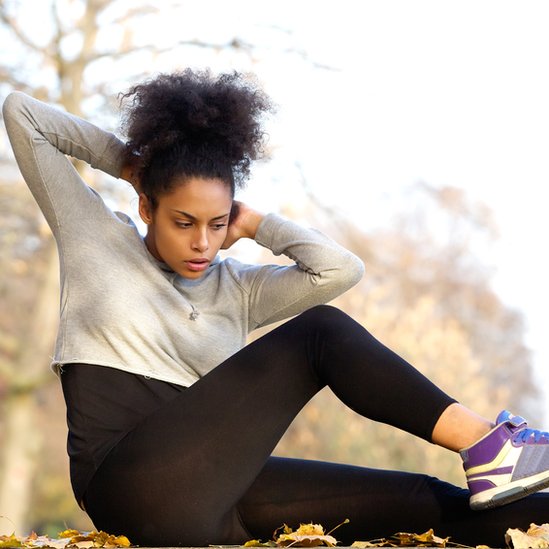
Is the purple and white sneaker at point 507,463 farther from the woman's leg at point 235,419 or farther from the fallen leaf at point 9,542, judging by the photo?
the fallen leaf at point 9,542

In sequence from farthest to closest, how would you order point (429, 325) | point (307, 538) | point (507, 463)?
point (429, 325) → point (307, 538) → point (507, 463)

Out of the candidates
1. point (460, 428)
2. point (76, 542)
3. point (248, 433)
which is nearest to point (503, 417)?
point (460, 428)


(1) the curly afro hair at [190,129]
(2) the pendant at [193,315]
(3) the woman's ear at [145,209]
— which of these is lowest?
(2) the pendant at [193,315]

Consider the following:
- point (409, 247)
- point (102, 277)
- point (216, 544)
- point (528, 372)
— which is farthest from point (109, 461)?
point (528, 372)

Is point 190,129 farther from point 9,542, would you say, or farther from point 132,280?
point 9,542

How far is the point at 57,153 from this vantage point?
329 cm

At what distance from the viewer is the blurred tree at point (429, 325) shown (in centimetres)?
1258

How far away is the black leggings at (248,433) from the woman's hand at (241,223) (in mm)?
646

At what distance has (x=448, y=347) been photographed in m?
13.5

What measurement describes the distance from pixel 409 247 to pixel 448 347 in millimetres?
6513

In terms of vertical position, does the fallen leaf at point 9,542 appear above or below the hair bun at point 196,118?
below

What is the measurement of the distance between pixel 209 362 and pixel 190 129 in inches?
29.6

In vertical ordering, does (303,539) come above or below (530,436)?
below

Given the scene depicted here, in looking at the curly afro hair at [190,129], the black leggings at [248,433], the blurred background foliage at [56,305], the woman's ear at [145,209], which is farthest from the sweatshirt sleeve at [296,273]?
the blurred background foliage at [56,305]
